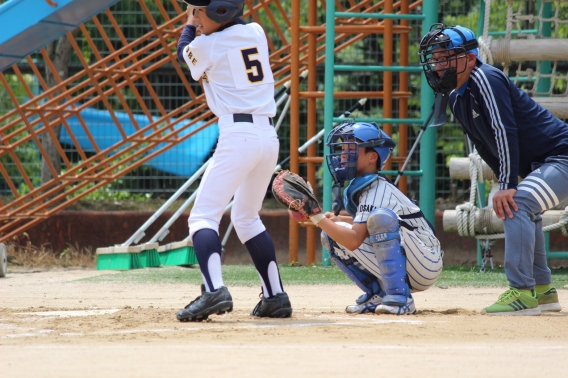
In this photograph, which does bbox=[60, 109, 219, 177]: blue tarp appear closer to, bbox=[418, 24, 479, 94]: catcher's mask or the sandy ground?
the sandy ground

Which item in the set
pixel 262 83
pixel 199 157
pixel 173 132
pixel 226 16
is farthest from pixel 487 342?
pixel 199 157

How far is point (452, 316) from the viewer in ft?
16.7

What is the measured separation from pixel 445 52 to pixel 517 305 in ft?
4.77

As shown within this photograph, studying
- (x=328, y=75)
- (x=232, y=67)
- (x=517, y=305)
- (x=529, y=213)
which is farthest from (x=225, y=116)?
(x=328, y=75)

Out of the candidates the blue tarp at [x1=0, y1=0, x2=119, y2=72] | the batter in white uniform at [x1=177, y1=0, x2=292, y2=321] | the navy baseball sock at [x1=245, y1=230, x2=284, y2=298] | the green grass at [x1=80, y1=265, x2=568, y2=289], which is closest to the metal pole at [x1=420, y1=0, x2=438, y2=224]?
the green grass at [x1=80, y1=265, x2=568, y2=289]

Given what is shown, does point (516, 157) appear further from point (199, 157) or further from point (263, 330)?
point (199, 157)

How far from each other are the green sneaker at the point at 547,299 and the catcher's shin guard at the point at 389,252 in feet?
3.05

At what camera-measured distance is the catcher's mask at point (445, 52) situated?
5.24 meters

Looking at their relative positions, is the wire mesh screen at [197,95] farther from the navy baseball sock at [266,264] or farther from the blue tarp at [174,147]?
the navy baseball sock at [266,264]

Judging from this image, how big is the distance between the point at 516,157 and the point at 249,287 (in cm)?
279

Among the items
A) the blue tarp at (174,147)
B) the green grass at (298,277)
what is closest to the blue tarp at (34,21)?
the green grass at (298,277)

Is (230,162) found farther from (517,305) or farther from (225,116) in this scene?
(517,305)

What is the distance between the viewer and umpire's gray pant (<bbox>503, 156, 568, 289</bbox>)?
202 inches

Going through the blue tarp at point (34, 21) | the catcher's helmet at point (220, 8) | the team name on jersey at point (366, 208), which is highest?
the catcher's helmet at point (220, 8)
